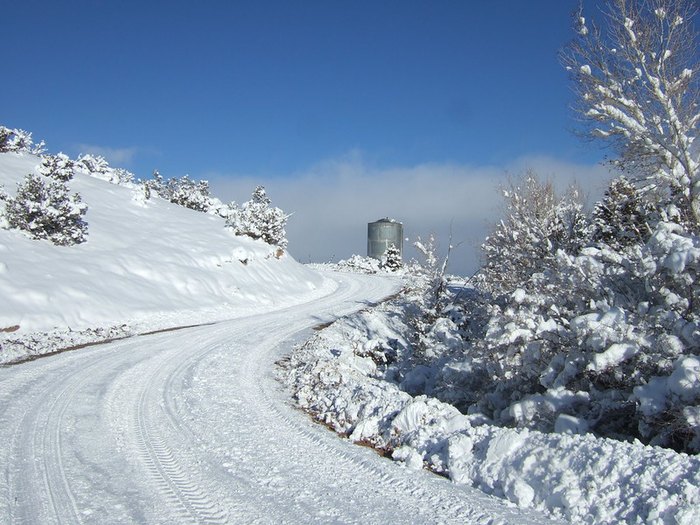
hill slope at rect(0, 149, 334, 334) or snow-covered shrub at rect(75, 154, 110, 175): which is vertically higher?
snow-covered shrub at rect(75, 154, 110, 175)

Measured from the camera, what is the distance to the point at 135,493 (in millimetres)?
4801

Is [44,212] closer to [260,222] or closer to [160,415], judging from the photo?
[260,222]

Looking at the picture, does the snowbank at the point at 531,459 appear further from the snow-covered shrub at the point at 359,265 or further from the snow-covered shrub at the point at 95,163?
the snow-covered shrub at the point at 95,163

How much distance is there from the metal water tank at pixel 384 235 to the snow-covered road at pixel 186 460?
144ft

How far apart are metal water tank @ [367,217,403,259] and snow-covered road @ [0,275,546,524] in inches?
1729

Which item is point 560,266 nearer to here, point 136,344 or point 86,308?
point 136,344

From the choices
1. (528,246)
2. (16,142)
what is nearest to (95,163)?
(16,142)

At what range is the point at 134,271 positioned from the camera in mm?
20422

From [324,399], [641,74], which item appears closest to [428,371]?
[324,399]

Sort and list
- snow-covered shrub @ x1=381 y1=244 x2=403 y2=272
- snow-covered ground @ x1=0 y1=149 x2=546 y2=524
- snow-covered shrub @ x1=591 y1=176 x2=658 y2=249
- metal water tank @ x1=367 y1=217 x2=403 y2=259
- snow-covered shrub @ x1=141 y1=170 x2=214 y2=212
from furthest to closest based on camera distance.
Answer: metal water tank @ x1=367 y1=217 x2=403 y2=259 → snow-covered shrub @ x1=381 y1=244 x2=403 y2=272 → snow-covered shrub @ x1=141 y1=170 x2=214 y2=212 → snow-covered shrub @ x1=591 y1=176 x2=658 y2=249 → snow-covered ground @ x1=0 y1=149 x2=546 y2=524

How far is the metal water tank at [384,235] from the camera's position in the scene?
177 ft

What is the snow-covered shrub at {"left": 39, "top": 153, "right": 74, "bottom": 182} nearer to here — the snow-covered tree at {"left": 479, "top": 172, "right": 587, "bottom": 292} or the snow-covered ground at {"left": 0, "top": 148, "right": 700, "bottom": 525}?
the snow-covered ground at {"left": 0, "top": 148, "right": 700, "bottom": 525}

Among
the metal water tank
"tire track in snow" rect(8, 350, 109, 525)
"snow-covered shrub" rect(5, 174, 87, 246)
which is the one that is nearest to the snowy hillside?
"snow-covered shrub" rect(5, 174, 87, 246)

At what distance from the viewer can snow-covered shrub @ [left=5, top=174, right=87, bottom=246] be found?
63.8ft
